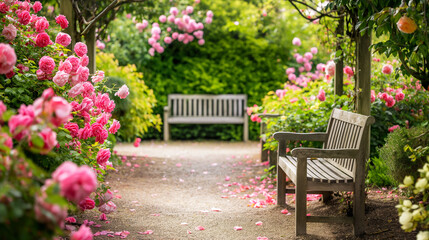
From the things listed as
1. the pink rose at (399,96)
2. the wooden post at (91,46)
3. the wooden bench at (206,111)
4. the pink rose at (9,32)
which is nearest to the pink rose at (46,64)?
the pink rose at (9,32)

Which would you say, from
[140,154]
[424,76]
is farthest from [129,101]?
[424,76]

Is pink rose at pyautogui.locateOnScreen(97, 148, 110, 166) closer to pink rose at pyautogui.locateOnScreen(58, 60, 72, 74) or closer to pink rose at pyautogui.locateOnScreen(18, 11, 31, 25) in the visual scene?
pink rose at pyautogui.locateOnScreen(58, 60, 72, 74)

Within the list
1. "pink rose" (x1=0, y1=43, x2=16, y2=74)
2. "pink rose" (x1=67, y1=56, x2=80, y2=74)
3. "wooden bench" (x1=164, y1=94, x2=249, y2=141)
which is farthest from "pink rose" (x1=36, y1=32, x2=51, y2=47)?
"wooden bench" (x1=164, y1=94, x2=249, y2=141)

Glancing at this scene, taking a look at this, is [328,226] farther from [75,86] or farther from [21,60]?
[21,60]

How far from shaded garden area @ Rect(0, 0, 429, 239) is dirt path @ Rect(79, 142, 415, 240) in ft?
0.22

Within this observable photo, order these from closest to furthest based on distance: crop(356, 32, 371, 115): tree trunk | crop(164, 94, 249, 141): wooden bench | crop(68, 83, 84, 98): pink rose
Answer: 1. crop(68, 83, 84, 98): pink rose
2. crop(356, 32, 371, 115): tree trunk
3. crop(164, 94, 249, 141): wooden bench

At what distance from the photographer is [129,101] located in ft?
22.4

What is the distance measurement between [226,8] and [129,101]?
4691 millimetres

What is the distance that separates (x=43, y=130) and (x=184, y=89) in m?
8.51

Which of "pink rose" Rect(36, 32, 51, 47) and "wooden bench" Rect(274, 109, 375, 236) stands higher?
"pink rose" Rect(36, 32, 51, 47)

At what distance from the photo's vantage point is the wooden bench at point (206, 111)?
9.73 meters

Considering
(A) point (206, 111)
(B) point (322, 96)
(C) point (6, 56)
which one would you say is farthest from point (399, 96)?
(A) point (206, 111)

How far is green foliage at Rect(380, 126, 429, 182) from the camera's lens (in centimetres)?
395

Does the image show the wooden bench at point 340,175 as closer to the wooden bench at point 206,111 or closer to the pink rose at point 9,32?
the pink rose at point 9,32
